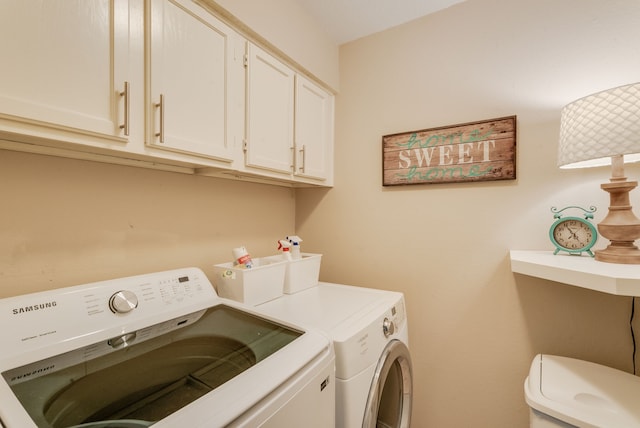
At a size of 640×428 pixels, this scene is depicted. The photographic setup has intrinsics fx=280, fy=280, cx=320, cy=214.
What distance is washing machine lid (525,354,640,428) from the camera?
2.78 feet

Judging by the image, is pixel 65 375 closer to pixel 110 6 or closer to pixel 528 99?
pixel 110 6

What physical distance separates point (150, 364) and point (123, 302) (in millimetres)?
287

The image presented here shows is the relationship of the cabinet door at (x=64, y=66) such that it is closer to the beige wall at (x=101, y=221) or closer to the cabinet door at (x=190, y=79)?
the cabinet door at (x=190, y=79)

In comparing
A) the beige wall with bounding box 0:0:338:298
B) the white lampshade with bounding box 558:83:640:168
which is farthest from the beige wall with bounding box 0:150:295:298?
the white lampshade with bounding box 558:83:640:168

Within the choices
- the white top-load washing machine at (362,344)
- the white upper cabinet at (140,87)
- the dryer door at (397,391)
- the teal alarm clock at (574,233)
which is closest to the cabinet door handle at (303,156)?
the white upper cabinet at (140,87)

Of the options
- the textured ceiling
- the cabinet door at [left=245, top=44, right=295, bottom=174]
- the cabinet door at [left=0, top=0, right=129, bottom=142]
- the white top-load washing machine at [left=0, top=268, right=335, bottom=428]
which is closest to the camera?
the white top-load washing machine at [left=0, top=268, right=335, bottom=428]

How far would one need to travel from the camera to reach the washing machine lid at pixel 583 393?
85 centimetres

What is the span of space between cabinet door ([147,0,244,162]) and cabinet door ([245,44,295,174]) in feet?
0.34

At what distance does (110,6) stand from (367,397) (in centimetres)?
150

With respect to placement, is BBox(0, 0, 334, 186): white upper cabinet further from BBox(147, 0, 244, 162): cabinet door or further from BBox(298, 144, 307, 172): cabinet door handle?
BBox(298, 144, 307, 172): cabinet door handle

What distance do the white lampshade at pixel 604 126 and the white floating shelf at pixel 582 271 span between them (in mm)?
387

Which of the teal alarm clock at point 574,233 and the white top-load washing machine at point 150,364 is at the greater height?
the teal alarm clock at point 574,233

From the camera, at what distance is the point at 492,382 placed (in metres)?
1.45

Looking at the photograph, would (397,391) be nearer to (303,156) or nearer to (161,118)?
(303,156)
